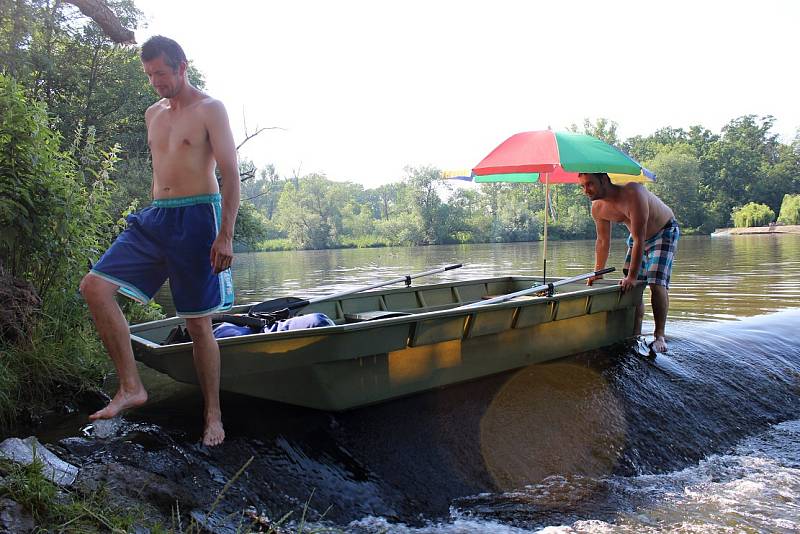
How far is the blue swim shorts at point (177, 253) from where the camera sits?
339 centimetres

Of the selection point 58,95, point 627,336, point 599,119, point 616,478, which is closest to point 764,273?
point 627,336

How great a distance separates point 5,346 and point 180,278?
1.88 metres

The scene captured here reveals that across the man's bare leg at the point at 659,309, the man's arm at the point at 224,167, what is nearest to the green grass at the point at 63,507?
the man's arm at the point at 224,167

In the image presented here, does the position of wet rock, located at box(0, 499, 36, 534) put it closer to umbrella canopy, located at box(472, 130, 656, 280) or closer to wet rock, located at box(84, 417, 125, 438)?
wet rock, located at box(84, 417, 125, 438)

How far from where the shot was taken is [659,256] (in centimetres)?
627

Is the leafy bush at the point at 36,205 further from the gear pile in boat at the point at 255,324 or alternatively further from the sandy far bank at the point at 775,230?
the sandy far bank at the point at 775,230

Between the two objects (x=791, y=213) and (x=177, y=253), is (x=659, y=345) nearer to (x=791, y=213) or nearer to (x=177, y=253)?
(x=177, y=253)

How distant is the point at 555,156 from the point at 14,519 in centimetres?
483

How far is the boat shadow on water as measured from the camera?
3.39m

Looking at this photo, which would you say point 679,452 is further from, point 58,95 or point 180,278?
point 58,95

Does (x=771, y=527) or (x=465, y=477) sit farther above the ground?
(x=465, y=477)

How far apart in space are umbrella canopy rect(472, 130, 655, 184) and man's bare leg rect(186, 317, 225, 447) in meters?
3.51

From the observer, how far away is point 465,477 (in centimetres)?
383

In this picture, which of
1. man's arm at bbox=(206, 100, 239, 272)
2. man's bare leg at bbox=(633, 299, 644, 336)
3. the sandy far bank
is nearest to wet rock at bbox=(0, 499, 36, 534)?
man's arm at bbox=(206, 100, 239, 272)
